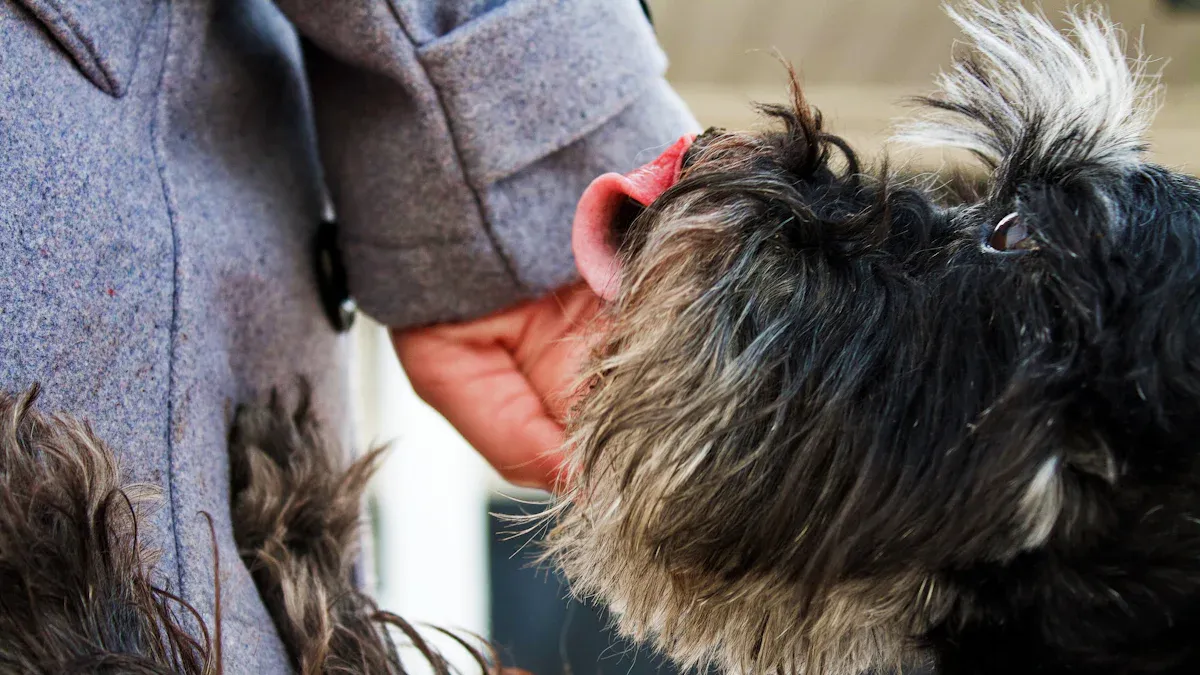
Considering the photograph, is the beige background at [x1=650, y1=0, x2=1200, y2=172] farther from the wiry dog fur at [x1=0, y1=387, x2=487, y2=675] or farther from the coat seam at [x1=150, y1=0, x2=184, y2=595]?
the wiry dog fur at [x1=0, y1=387, x2=487, y2=675]

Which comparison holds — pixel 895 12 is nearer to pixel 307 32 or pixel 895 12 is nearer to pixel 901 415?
pixel 307 32

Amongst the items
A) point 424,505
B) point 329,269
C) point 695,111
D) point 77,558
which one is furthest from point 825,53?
point 77,558

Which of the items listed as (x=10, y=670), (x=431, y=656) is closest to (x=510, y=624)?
(x=431, y=656)

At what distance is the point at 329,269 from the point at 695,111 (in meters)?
1.15

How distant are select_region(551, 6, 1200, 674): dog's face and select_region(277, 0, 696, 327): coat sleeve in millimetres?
133

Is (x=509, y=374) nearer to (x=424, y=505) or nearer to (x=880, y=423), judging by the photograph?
(x=880, y=423)

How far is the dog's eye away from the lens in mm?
548

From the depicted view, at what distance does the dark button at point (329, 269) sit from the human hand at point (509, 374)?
98mm

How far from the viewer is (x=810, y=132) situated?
613 millimetres

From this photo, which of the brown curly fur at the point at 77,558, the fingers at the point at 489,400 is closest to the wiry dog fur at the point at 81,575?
the brown curly fur at the point at 77,558

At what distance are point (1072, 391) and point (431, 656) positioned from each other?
465mm

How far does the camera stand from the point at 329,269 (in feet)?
2.94

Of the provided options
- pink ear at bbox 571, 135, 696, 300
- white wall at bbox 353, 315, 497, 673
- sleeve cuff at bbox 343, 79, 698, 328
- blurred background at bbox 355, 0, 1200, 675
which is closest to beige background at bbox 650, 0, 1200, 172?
blurred background at bbox 355, 0, 1200, 675

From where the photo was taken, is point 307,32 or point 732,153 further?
point 307,32
